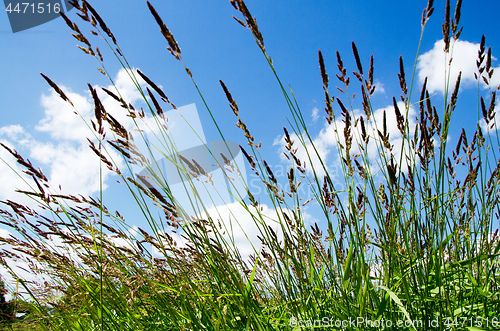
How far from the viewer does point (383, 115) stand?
151cm

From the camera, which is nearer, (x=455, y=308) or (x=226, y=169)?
(x=455, y=308)

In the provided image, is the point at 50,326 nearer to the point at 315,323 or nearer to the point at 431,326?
the point at 315,323

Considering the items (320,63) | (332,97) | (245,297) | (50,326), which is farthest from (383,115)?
(50,326)

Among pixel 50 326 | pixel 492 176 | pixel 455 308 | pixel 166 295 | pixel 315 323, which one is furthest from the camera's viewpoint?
pixel 50 326

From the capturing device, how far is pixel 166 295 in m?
1.49

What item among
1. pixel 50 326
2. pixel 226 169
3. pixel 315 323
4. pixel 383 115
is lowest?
pixel 50 326

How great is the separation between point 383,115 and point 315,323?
112 cm

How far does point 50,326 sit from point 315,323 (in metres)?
2.12

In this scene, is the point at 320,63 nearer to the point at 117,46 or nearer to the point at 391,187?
the point at 391,187

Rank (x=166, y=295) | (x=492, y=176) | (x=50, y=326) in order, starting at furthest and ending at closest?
1. (x=50, y=326)
2. (x=492, y=176)
3. (x=166, y=295)

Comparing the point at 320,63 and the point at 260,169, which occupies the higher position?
the point at 320,63

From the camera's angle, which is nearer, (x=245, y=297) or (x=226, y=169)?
(x=245, y=297)

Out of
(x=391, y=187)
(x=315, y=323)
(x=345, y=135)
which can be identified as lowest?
(x=315, y=323)

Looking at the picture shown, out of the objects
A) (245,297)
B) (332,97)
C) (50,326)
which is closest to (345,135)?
(332,97)
